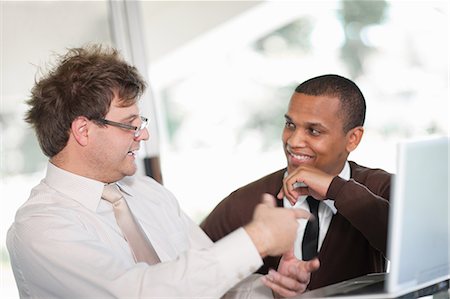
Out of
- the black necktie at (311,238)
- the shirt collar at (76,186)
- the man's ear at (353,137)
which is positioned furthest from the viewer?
the man's ear at (353,137)

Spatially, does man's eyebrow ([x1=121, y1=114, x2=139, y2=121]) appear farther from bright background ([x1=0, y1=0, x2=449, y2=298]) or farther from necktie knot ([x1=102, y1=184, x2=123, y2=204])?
bright background ([x1=0, y1=0, x2=449, y2=298])

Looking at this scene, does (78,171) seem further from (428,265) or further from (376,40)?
(376,40)

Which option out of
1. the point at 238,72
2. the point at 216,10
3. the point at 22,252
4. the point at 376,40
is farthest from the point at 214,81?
the point at 22,252

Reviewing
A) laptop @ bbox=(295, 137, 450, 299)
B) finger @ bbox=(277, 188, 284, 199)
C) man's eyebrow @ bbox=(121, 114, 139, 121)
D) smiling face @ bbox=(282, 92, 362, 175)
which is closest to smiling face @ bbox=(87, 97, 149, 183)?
man's eyebrow @ bbox=(121, 114, 139, 121)

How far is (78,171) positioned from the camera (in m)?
2.38

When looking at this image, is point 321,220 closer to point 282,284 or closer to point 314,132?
point 314,132

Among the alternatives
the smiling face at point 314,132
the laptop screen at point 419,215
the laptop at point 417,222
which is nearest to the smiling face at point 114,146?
the smiling face at point 314,132

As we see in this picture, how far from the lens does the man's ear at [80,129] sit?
92.8 inches

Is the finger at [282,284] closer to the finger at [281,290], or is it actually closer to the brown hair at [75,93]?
the finger at [281,290]

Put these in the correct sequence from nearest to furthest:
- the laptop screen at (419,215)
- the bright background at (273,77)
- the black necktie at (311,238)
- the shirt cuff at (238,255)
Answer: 1. the laptop screen at (419,215)
2. the shirt cuff at (238,255)
3. the black necktie at (311,238)
4. the bright background at (273,77)

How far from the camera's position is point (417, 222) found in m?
1.77

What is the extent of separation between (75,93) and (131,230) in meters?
0.42

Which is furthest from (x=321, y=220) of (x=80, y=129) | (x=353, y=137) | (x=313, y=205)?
(x=80, y=129)

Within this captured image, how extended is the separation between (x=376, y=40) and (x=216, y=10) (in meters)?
1.02
